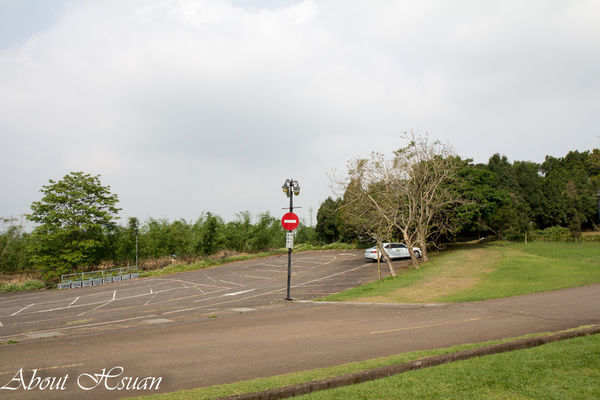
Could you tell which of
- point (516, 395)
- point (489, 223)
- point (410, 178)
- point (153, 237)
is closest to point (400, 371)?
point (516, 395)

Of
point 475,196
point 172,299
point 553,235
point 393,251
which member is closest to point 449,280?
point 393,251

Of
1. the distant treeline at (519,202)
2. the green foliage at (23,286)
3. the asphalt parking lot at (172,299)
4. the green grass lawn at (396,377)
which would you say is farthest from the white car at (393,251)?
the green foliage at (23,286)

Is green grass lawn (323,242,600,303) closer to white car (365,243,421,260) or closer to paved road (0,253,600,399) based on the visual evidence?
paved road (0,253,600,399)

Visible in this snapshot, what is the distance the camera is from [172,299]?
795 inches

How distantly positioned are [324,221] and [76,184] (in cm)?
3451

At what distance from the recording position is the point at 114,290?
2594 cm

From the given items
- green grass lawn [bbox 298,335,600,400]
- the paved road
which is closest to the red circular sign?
the paved road

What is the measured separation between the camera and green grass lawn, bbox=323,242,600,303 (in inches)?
635

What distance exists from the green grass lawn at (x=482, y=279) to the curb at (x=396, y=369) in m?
7.66

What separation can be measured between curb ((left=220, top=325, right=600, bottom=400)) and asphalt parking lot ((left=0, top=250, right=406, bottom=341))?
839 centimetres

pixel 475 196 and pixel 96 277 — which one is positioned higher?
pixel 475 196

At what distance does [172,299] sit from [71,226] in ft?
68.1

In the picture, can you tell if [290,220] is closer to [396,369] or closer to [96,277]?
[396,369]

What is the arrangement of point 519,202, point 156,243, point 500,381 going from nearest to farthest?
point 500,381 < point 156,243 < point 519,202
